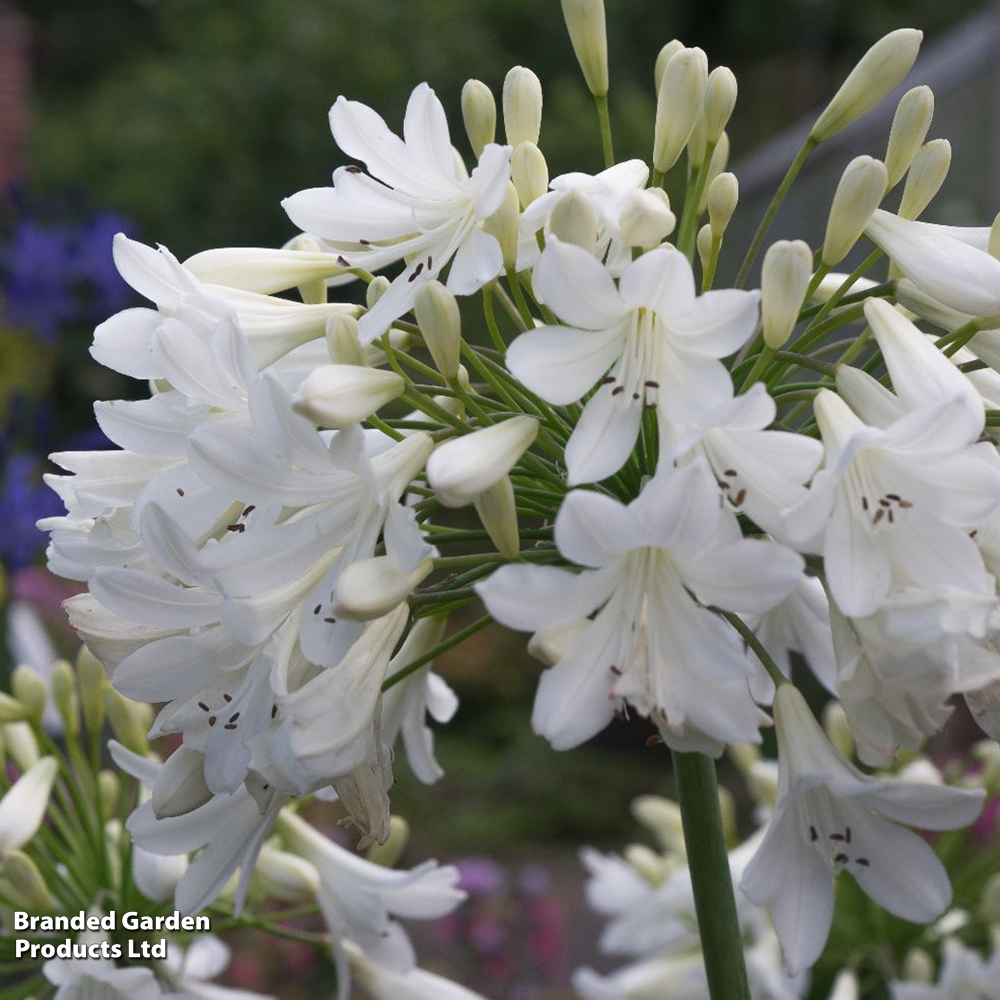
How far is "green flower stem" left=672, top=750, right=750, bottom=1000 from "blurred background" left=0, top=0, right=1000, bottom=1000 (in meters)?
2.30

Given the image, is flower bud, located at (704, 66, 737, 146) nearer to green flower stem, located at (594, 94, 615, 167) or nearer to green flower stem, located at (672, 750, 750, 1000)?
green flower stem, located at (594, 94, 615, 167)

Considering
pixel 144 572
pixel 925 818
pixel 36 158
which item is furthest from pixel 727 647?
pixel 36 158

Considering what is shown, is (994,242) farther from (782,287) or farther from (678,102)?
(678,102)

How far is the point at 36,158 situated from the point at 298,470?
12.4m

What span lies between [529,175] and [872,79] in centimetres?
41

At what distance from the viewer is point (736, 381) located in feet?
4.53

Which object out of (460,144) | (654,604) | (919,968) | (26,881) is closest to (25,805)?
(26,881)

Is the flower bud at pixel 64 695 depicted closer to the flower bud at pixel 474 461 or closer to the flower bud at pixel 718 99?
the flower bud at pixel 474 461

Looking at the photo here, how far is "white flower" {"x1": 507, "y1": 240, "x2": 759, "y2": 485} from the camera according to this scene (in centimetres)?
112

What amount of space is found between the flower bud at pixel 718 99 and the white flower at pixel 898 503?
42 centimetres

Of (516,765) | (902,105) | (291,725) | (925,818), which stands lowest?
(516,765)

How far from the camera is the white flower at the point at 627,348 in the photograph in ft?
3.68

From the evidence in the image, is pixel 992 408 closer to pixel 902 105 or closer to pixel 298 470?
pixel 902 105

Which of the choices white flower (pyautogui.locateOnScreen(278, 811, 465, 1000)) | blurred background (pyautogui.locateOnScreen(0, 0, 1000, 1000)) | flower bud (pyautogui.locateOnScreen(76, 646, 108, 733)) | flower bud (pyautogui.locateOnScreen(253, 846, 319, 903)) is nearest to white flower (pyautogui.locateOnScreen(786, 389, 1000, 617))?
white flower (pyautogui.locateOnScreen(278, 811, 465, 1000))
